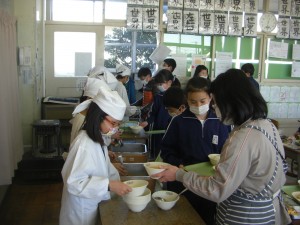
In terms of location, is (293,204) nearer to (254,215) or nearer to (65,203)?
(254,215)

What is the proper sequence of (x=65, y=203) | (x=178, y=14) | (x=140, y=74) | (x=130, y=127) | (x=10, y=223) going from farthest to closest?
(x=178, y=14), (x=140, y=74), (x=130, y=127), (x=10, y=223), (x=65, y=203)

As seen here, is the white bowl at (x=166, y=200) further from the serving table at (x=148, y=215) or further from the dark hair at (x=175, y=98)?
the dark hair at (x=175, y=98)

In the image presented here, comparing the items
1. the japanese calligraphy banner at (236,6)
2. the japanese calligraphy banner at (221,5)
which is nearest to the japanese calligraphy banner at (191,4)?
the japanese calligraphy banner at (221,5)

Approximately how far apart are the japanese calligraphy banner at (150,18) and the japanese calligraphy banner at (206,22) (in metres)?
0.83

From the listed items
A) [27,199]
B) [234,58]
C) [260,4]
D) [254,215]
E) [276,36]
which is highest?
[260,4]

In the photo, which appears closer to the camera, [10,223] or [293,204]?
[293,204]

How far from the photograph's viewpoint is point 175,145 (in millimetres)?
2170

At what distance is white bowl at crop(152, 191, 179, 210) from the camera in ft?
5.24

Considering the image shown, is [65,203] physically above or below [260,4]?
below

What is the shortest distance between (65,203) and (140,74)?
3.77 meters

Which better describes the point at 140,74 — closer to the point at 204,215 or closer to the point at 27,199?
the point at 27,199

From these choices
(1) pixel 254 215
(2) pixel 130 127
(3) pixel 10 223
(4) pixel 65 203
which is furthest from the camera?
(2) pixel 130 127

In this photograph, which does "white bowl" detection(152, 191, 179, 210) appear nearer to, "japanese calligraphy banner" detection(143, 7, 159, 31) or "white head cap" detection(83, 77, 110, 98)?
"white head cap" detection(83, 77, 110, 98)

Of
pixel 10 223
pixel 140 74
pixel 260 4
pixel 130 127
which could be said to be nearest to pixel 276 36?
pixel 260 4
